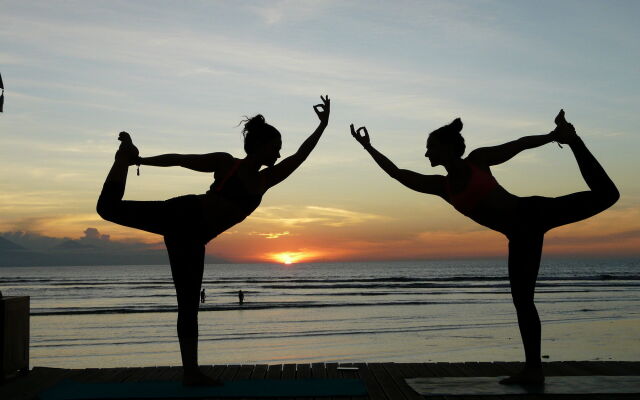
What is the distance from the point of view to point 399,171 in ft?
17.6

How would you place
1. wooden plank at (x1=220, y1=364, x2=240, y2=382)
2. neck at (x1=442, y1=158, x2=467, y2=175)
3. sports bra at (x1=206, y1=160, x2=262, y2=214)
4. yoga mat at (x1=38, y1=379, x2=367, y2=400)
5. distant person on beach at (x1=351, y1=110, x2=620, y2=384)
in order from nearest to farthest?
1. yoga mat at (x1=38, y1=379, x2=367, y2=400)
2. sports bra at (x1=206, y1=160, x2=262, y2=214)
3. distant person on beach at (x1=351, y1=110, x2=620, y2=384)
4. neck at (x1=442, y1=158, x2=467, y2=175)
5. wooden plank at (x1=220, y1=364, x2=240, y2=382)

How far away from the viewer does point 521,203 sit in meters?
5.09

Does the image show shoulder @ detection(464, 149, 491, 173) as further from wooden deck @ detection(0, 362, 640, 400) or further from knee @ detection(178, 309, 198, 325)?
knee @ detection(178, 309, 198, 325)

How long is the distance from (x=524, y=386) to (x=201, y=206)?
2.69 metres

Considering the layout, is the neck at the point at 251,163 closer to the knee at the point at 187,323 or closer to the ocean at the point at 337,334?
the knee at the point at 187,323

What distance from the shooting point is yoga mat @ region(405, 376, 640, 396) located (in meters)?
4.80

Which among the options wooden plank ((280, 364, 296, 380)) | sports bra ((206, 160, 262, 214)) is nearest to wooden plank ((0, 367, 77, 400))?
wooden plank ((280, 364, 296, 380))

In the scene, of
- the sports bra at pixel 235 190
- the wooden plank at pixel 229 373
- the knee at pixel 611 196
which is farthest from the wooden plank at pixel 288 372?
the knee at pixel 611 196

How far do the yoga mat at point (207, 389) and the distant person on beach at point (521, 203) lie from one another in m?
1.30

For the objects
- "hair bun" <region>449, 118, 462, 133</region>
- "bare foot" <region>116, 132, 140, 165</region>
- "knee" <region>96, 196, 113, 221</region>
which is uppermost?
"hair bun" <region>449, 118, 462, 133</region>

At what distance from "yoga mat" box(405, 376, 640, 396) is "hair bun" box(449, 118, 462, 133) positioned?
1.91 metres

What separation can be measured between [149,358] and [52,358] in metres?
1.76

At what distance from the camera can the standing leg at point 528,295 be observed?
16.7ft

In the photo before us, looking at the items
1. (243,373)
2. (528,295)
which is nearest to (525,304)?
(528,295)
